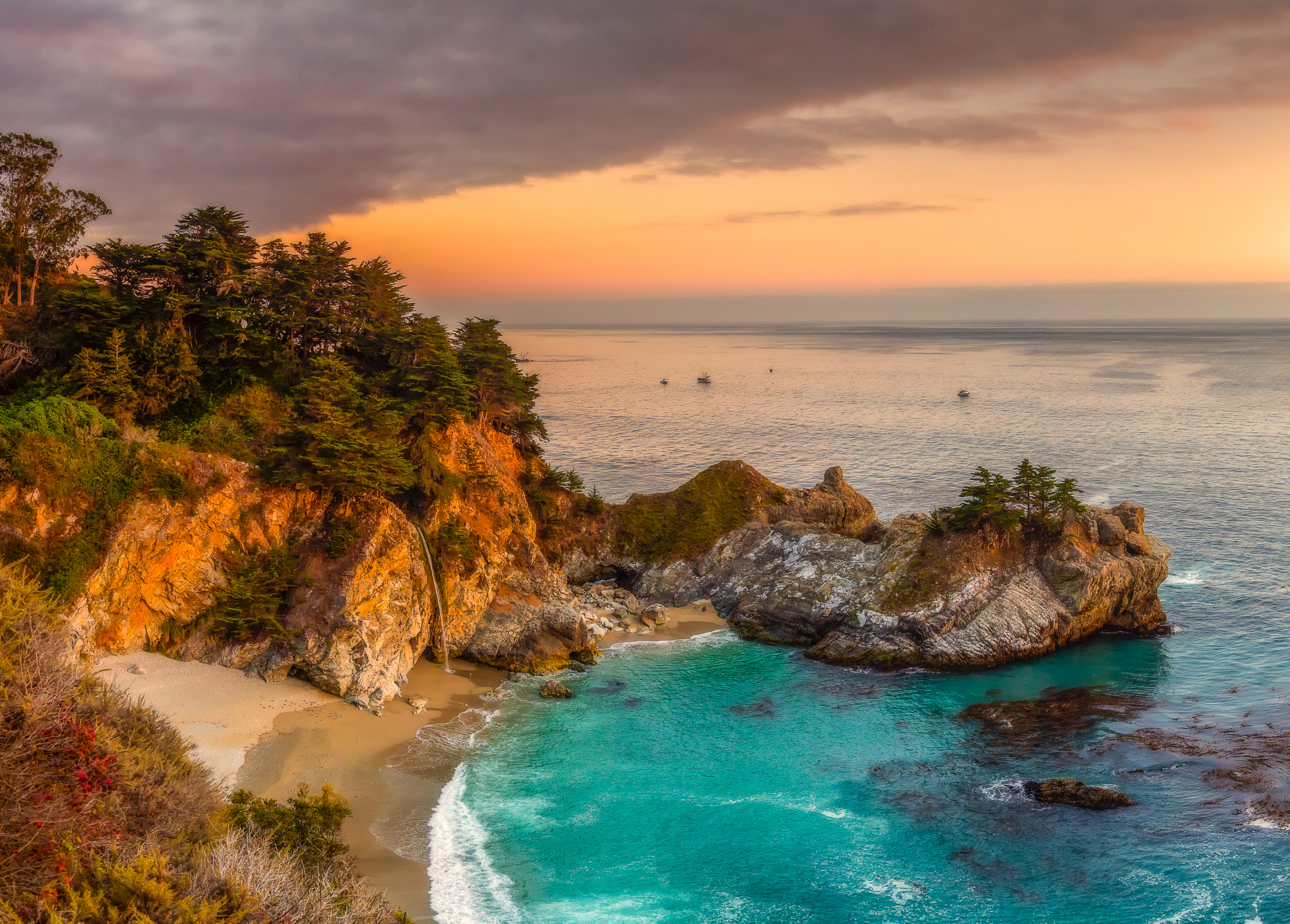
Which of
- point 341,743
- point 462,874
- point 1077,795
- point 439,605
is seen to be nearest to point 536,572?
point 439,605

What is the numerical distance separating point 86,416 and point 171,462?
449 centimetres

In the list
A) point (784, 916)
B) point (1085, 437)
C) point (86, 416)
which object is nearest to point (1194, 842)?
point (784, 916)

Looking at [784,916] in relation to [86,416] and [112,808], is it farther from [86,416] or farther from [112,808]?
[86,416]

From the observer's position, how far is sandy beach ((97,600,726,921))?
28.7 m

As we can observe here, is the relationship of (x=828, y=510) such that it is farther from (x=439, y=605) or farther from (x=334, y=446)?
(x=334, y=446)

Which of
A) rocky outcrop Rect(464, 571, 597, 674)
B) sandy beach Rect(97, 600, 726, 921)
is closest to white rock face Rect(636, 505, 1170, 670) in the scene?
rocky outcrop Rect(464, 571, 597, 674)

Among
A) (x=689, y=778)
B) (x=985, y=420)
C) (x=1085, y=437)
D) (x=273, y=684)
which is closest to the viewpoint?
(x=689, y=778)

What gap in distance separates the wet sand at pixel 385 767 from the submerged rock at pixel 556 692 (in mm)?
A: 2674

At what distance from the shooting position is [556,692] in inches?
1599

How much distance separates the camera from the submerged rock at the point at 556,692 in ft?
133

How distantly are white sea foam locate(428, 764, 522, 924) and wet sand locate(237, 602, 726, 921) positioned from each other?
0.38 m

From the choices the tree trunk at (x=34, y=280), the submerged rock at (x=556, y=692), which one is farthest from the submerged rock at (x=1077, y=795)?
the tree trunk at (x=34, y=280)

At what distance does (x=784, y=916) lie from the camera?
25547 mm

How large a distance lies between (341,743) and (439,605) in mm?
10271
